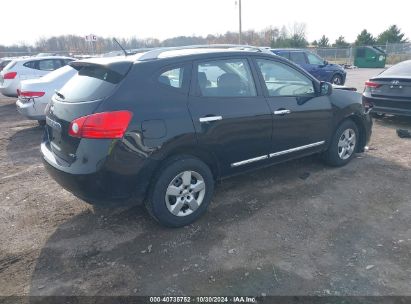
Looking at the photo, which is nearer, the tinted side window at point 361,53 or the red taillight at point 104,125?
the red taillight at point 104,125

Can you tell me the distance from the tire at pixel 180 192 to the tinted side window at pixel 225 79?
2.63 ft

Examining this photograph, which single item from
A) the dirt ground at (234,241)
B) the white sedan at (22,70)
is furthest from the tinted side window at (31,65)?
the dirt ground at (234,241)

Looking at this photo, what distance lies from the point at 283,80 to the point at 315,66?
34.0 ft

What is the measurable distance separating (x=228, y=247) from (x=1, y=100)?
45.4ft

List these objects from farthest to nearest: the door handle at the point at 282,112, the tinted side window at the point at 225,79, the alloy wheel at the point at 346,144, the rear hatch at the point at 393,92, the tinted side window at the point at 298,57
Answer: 1. the tinted side window at the point at 298,57
2. the rear hatch at the point at 393,92
3. the alloy wheel at the point at 346,144
4. the door handle at the point at 282,112
5. the tinted side window at the point at 225,79

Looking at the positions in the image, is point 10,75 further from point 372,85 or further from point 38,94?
point 372,85

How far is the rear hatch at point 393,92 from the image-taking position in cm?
724

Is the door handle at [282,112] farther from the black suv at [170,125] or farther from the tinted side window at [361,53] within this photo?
the tinted side window at [361,53]

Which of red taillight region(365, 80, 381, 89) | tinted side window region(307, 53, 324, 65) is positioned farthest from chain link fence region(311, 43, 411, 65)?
red taillight region(365, 80, 381, 89)

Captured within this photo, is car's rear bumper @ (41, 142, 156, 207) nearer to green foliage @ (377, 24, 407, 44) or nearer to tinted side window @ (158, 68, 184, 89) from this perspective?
tinted side window @ (158, 68, 184, 89)

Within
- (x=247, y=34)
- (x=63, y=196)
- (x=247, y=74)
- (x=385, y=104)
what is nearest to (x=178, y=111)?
(x=247, y=74)

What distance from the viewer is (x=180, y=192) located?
11.8ft

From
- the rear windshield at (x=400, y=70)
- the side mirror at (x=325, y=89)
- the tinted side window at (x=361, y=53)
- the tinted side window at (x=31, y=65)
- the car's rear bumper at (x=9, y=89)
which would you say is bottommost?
the tinted side window at (x=361, y=53)

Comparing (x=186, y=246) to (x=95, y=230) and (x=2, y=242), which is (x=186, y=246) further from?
(x=2, y=242)
